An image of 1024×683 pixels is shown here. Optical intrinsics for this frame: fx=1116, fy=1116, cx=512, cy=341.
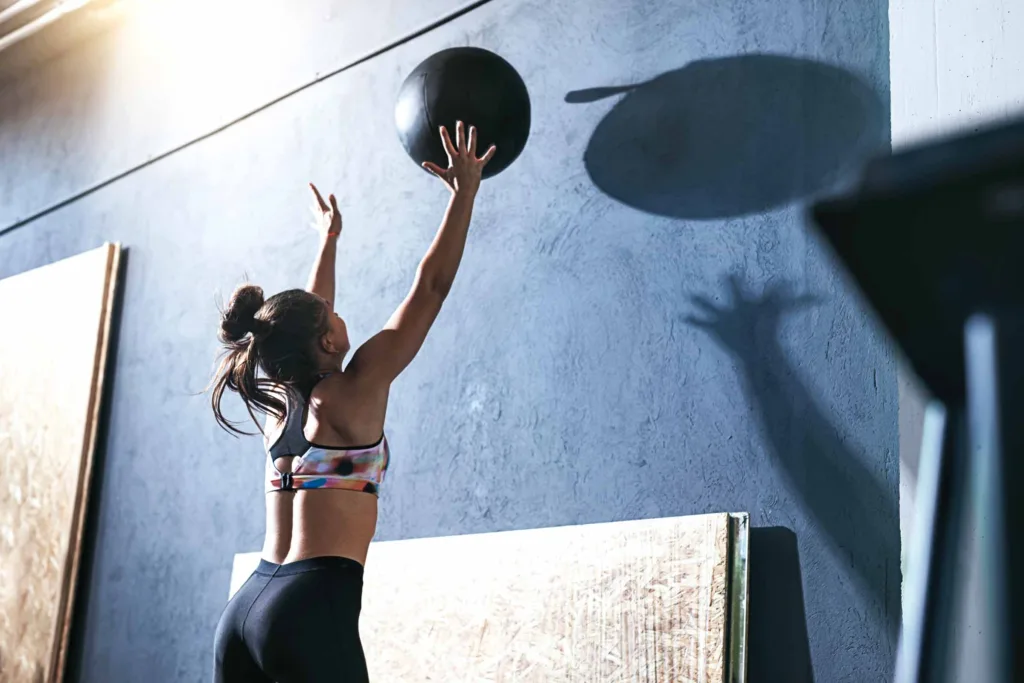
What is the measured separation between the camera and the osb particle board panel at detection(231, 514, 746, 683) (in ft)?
8.00

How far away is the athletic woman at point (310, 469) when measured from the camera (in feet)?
7.09

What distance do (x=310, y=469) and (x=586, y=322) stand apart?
1.00 m

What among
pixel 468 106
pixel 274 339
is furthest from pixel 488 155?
pixel 274 339

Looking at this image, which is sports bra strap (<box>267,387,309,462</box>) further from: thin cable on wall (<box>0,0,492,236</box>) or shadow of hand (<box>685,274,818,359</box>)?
thin cable on wall (<box>0,0,492,236</box>)

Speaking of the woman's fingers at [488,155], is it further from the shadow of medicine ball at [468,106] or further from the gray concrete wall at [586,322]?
the gray concrete wall at [586,322]

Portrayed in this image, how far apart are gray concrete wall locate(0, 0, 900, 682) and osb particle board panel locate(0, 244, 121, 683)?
106 millimetres

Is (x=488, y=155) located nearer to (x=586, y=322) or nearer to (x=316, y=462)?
(x=586, y=322)

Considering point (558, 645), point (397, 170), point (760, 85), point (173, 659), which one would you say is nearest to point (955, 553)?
point (558, 645)

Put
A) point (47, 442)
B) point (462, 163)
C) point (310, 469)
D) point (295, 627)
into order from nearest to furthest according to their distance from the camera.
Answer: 1. point (295, 627)
2. point (310, 469)
3. point (462, 163)
4. point (47, 442)

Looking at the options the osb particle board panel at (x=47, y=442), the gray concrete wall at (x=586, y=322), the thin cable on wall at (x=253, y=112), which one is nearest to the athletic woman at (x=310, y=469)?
the gray concrete wall at (x=586, y=322)

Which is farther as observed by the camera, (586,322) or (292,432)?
(586,322)

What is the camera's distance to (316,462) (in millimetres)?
2316

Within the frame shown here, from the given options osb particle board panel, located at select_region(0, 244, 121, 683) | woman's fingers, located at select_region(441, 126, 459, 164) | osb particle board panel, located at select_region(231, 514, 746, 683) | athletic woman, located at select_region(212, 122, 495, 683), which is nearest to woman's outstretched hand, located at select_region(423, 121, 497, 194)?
woman's fingers, located at select_region(441, 126, 459, 164)

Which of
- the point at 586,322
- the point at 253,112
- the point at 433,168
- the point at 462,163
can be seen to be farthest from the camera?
the point at 253,112
